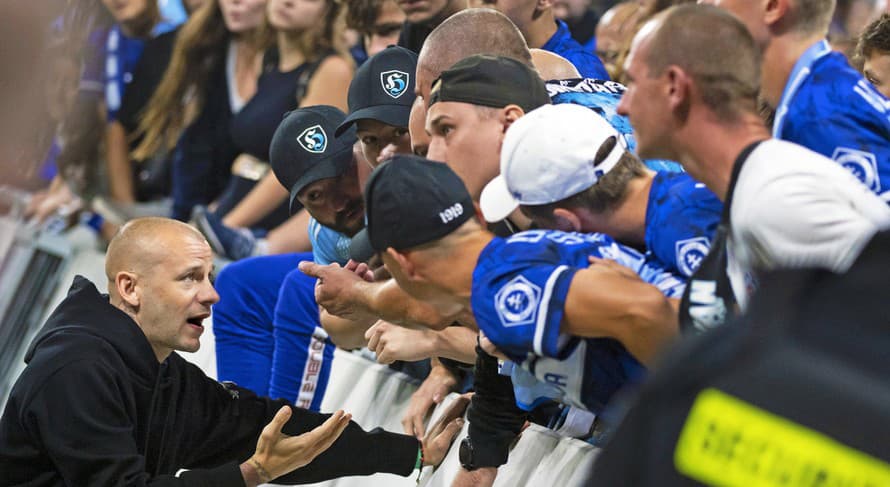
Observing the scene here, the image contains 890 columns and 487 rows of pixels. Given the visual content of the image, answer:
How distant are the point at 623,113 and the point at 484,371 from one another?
119cm

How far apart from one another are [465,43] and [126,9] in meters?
5.80

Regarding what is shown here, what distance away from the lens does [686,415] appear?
1.11 meters

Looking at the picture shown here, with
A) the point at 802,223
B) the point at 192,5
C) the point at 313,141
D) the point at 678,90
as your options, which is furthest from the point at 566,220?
A: the point at 192,5

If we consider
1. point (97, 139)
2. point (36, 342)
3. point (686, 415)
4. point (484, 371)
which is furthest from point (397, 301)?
point (97, 139)

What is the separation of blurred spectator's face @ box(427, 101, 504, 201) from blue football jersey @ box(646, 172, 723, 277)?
54cm

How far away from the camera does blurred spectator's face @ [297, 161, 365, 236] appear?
512cm

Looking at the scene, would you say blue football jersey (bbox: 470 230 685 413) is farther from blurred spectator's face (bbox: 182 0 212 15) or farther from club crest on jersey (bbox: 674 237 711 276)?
blurred spectator's face (bbox: 182 0 212 15)

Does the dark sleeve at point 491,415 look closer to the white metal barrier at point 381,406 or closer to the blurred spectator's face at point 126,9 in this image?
the white metal barrier at point 381,406

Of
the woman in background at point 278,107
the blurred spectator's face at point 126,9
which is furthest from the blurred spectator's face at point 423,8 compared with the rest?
the blurred spectator's face at point 126,9

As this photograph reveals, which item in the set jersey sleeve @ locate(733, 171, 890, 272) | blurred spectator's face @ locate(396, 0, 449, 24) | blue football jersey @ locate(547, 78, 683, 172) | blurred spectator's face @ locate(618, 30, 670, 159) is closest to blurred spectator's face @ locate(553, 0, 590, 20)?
blurred spectator's face @ locate(396, 0, 449, 24)

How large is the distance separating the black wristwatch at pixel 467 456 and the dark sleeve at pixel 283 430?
0.51 metres

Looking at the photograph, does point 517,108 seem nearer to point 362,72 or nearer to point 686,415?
point 362,72

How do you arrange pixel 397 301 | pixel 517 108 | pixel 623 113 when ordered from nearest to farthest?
pixel 623 113 < pixel 397 301 < pixel 517 108

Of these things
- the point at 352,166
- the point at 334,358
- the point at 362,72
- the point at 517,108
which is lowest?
the point at 334,358
